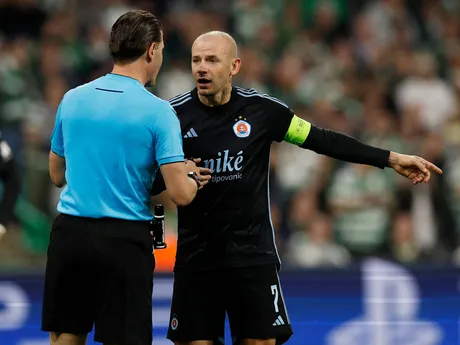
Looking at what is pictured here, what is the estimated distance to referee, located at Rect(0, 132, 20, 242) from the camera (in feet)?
20.3

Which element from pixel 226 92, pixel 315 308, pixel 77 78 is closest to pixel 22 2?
pixel 77 78

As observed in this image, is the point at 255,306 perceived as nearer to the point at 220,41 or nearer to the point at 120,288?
the point at 120,288

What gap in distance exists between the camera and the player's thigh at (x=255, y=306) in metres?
5.20

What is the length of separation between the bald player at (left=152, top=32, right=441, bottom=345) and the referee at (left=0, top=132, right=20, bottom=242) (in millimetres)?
1314

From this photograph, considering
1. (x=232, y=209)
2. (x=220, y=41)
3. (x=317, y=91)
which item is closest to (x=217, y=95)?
(x=220, y=41)

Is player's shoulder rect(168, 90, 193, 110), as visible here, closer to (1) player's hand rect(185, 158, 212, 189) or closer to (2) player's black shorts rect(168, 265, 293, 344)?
(1) player's hand rect(185, 158, 212, 189)

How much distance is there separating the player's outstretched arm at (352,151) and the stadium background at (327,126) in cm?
207

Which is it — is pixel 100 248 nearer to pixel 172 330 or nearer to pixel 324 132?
pixel 172 330

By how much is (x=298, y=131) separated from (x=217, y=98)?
1.50 ft

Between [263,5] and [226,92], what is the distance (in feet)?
23.6

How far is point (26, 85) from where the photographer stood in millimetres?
10852

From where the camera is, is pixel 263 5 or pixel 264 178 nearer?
pixel 264 178

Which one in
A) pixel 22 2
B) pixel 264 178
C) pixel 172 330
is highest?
pixel 22 2

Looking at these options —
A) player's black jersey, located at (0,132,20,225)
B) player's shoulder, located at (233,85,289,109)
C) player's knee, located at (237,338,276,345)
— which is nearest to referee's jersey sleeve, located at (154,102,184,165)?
player's shoulder, located at (233,85,289,109)
